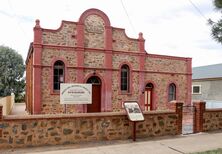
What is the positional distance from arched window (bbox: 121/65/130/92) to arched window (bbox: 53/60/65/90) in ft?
15.3

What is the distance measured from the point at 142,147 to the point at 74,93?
198 inches

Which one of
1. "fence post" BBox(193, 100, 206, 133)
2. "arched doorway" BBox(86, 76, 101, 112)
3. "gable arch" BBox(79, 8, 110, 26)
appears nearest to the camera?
"fence post" BBox(193, 100, 206, 133)

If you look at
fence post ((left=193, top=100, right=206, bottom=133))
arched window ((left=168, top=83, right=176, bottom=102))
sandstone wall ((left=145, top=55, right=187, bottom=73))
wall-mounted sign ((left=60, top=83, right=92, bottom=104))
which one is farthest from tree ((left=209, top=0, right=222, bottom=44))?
arched window ((left=168, top=83, right=176, bottom=102))

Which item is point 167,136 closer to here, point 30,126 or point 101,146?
point 101,146

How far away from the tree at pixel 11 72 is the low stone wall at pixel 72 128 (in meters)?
35.3

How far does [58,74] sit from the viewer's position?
1639cm

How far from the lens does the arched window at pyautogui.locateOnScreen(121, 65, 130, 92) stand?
734 inches

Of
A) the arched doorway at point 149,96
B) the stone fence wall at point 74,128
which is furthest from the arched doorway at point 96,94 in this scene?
the stone fence wall at point 74,128

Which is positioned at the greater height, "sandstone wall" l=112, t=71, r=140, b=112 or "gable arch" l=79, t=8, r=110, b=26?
"gable arch" l=79, t=8, r=110, b=26

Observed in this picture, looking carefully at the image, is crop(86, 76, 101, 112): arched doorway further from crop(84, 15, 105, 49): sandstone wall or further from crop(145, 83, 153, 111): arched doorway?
crop(145, 83, 153, 111): arched doorway

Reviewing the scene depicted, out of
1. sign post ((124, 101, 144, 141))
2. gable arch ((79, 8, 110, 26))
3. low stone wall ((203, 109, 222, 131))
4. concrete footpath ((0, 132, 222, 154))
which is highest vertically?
gable arch ((79, 8, 110, 26))

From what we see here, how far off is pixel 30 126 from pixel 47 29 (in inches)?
361

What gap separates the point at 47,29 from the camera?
16.0 metres

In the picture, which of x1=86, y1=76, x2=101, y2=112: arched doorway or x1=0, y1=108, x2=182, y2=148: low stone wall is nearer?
x1=0, y1=108, x2=182, y2=148: low stone wall
